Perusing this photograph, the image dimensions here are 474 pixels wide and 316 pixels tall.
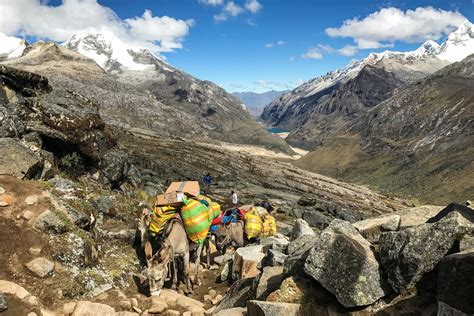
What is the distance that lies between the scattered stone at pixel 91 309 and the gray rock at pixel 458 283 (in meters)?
8.80

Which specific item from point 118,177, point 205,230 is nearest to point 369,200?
point 118,177

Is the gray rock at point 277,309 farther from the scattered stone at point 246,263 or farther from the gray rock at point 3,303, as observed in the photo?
the gray rock at point 3,303

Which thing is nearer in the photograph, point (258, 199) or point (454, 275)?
point (454, 275)

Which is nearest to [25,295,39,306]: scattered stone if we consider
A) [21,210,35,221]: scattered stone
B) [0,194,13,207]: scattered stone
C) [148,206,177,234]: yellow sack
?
[21,210,35,221]: scattered stone

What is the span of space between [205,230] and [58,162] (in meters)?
10.2

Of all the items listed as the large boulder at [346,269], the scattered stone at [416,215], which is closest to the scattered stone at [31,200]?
the large boulder at [346,269]

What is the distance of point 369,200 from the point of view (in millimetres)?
84812

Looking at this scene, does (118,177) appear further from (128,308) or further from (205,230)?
(128,308)

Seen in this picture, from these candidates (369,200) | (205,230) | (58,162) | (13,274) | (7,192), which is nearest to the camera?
(13,274)

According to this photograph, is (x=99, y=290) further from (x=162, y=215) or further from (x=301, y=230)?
(x=301, y=230)

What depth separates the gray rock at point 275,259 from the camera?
13788 millimetres

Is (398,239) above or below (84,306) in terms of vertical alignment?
above

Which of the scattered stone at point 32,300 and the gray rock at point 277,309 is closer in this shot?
the gray rock at point 277,309

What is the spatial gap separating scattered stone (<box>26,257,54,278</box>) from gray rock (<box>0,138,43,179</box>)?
16.4 ft
